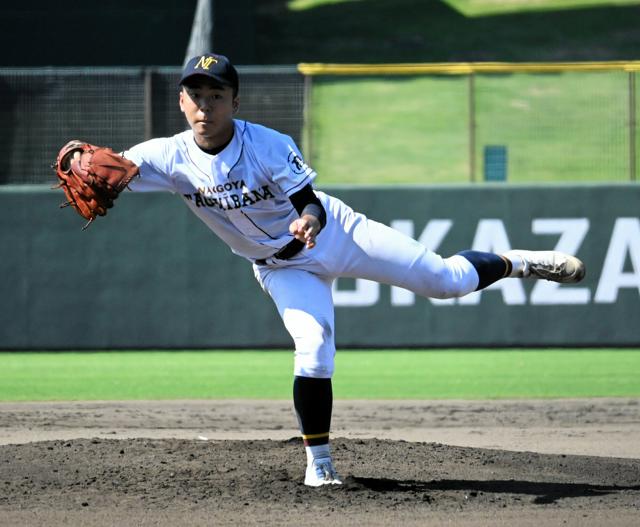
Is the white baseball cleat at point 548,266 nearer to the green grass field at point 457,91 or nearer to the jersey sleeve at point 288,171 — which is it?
the jersey sleeve at point 288,171

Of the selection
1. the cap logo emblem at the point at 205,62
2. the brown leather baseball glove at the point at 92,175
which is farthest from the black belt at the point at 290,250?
the cap logo emblem at the point at 205,62

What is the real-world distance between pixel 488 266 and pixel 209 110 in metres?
1.68

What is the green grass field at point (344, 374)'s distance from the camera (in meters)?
9.16

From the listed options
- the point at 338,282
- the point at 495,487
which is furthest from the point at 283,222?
the point at 338,282

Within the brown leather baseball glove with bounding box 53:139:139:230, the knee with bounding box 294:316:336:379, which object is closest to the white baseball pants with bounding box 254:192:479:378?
the knee with bounding box 294:316:336:379

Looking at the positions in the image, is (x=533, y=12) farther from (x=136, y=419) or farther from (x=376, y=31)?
(x=136, y=419)

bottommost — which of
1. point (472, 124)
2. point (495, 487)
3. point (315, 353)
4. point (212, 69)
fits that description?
point (495, 487)

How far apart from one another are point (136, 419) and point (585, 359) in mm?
4763

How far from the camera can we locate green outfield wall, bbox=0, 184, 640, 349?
37.1ft

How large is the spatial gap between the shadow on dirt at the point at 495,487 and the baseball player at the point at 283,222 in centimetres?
21

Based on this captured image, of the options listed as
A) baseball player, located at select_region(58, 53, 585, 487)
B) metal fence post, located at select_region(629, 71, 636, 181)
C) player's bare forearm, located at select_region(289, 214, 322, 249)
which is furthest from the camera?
metal fence post, located at select_region(629, 71, 636, 181)

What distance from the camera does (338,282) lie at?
11.3m

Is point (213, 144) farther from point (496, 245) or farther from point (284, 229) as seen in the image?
point (496, 245)

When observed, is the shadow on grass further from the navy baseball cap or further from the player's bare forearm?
the player's bare forearm
